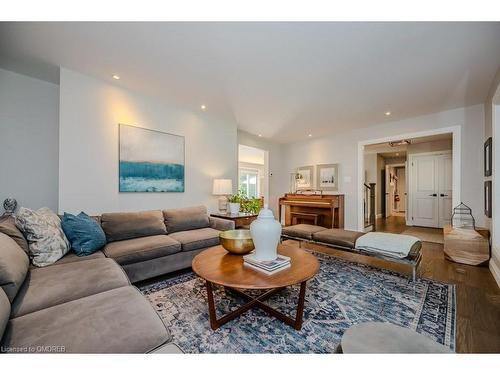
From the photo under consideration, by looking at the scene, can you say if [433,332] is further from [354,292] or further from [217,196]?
[217,196]

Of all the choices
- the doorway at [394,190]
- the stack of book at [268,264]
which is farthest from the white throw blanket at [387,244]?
the doorway at [394,190]

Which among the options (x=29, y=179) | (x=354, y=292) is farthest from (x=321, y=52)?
(x=29, y=179)

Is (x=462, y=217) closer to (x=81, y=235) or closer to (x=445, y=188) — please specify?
(x=445, y=188)

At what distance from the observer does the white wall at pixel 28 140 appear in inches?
103

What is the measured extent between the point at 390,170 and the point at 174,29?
358 inches

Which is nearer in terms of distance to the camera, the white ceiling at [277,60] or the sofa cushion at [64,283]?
the sofa cushion at [64,283]

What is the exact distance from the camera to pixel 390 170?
852 centimetres

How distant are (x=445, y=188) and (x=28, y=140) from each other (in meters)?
8.23

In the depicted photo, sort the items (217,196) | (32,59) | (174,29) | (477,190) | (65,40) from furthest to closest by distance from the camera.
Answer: (217,196) → (477,190) → (32,59) → (65,40) → (174,29)

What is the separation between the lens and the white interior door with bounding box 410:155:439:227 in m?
5.59

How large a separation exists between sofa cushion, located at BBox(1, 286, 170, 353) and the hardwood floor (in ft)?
6.15

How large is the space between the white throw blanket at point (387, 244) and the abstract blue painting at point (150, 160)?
2.82m

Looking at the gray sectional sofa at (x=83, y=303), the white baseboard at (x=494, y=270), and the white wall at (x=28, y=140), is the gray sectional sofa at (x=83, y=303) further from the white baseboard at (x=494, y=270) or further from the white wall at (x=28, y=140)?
the white baseboard at (x=494, y=270)
